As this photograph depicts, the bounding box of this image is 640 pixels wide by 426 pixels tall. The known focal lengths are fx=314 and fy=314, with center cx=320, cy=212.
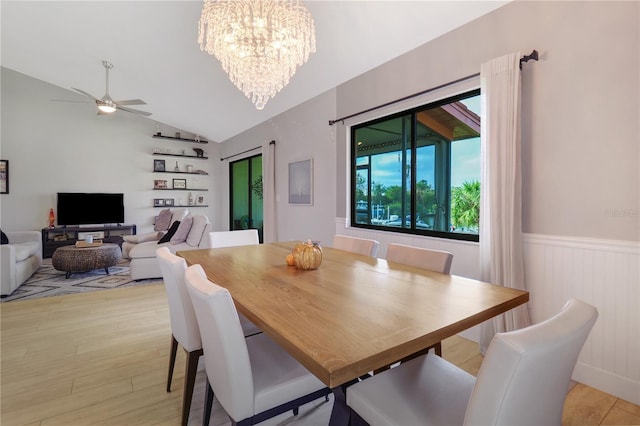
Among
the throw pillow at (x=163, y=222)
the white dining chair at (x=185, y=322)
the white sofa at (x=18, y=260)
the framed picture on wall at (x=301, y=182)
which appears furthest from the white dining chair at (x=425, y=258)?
the throw pillow at (x=163, y=222)

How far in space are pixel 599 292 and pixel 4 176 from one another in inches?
328

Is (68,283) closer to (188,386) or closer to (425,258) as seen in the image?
(188,386)

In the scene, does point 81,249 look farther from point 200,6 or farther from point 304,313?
point 304,313

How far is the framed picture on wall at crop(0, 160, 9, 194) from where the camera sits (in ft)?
18.5

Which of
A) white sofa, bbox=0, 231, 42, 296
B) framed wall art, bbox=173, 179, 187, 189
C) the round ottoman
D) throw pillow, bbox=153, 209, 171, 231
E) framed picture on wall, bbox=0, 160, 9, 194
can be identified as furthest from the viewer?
framed wall art, bbox=173, 179, 187, 189

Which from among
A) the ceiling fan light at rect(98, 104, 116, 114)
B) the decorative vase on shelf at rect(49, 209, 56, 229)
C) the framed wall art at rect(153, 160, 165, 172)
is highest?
the ceiling fan light at rect(98, 104, 116, 114)

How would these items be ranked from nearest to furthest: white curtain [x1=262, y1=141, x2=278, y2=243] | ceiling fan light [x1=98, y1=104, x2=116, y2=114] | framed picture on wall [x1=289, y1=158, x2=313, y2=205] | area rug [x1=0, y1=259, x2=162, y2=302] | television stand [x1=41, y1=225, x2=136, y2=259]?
area rug [x1=0, y1=259, x2=162, y2=302]
ceiling fan light [x1=98, y1=104, x2=116, y2=114]
framed picture on wall [x1=289, y1=158, x2=313, y2=205]
white curtain [x1=262, y1=141, x2=278, y2=243]
television stand [x1=41, y1=225, x2=136, y2=259]

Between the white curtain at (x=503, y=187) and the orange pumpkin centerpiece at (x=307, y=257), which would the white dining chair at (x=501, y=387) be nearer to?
the orange pumpkin centerpiece at (x=307, y=257)

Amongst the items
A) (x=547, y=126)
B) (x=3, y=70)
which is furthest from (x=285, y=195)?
(x=3, y=70)

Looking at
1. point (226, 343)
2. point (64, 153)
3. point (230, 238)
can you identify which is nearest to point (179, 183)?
point (64, 153)

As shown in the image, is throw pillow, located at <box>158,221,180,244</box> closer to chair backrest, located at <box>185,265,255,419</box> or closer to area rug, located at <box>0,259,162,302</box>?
area rug, located at <box>0,259,162,302</box>

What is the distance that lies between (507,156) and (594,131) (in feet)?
1.53

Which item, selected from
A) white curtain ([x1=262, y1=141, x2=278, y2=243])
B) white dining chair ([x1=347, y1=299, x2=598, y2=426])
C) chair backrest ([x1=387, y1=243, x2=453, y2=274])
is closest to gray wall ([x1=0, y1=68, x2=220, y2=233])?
white curtain ([x1=262, y1=141, x2=278, y2=243])

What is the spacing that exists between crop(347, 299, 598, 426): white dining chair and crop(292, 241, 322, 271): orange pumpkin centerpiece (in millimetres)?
697
